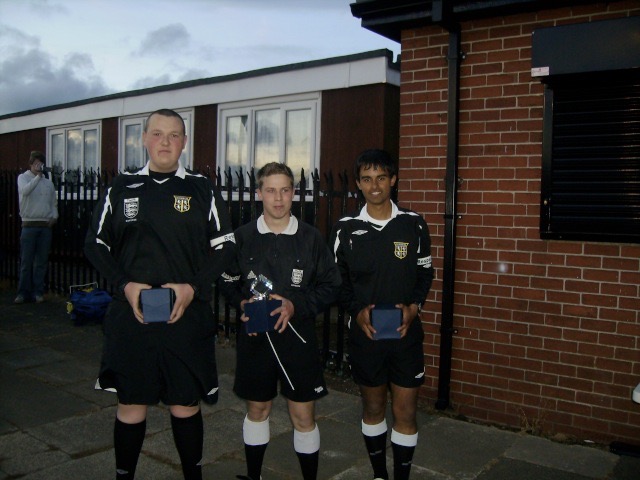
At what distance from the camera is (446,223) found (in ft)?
15.5

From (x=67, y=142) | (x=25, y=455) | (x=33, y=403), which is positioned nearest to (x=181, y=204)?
(x=25, y=455)

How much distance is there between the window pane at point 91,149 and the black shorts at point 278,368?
13109mm

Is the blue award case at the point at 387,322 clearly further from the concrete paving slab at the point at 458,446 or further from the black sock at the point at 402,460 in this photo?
the concrete paving slab at the point at 458,446

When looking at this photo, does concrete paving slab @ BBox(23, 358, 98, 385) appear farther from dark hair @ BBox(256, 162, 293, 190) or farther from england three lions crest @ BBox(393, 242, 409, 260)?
england three lions crest @ BBox(393, 242, 409, 260)

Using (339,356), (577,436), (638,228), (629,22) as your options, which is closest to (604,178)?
(638,228)

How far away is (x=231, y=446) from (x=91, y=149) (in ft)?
41.7

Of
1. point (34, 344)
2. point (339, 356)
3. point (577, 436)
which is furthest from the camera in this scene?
point (34, 344)

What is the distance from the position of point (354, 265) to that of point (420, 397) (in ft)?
6.66

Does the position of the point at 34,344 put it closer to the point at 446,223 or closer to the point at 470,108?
the point at 446,223

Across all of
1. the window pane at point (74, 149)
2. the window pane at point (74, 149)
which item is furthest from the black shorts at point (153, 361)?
the window pane at point (74, 149)

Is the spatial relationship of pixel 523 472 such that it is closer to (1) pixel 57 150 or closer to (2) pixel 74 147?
(2) pixel 74 147

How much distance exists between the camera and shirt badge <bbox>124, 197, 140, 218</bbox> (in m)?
2.99

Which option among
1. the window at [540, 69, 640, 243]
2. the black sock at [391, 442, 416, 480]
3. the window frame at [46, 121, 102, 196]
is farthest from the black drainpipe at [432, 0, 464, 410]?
the window frame at [46, 121, 102, 196]

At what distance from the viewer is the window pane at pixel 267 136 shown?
37.1 ft
